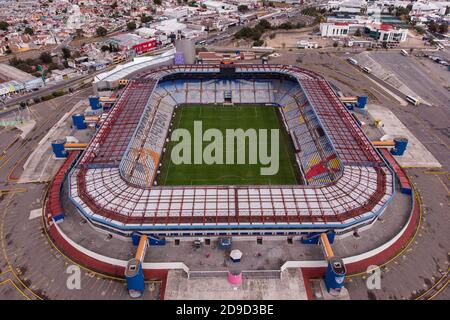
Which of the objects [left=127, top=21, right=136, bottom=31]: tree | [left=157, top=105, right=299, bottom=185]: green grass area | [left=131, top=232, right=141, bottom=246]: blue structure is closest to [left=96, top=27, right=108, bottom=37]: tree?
[left=127, top=21, right=136, bottom=31]: tree

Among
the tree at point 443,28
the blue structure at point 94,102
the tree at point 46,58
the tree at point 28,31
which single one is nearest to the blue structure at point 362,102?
the blue structure at point 94,102

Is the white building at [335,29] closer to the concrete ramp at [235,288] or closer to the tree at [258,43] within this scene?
the tree at [258,43]

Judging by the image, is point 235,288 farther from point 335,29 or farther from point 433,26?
point 433,26

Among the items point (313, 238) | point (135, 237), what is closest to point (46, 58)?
point (135, 237)

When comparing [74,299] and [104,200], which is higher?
[104,200]

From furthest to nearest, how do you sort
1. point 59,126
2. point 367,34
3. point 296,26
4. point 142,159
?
1. point 296,26
2. point 367,34
3. point 59,126
4. point 142,159

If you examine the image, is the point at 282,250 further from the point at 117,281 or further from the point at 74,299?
the point at 74,299

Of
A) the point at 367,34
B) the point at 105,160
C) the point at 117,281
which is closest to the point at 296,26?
the point at 367,34
